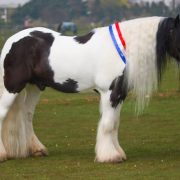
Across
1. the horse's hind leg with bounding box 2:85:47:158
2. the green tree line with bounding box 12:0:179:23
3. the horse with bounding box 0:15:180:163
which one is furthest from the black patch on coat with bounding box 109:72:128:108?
the green tree line with bounding box 12:0:179:23

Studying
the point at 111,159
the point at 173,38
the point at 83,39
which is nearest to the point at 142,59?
the point at 173,38

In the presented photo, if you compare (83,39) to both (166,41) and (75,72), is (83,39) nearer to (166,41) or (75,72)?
(75,72)

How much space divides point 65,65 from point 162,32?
5.08 ft

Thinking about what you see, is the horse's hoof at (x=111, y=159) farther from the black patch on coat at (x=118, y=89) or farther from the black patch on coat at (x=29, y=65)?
the black patch on coat at (x=29, y=65)

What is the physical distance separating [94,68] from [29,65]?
3.61 feet

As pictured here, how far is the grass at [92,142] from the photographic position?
985 cm

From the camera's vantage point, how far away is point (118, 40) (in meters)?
10.6

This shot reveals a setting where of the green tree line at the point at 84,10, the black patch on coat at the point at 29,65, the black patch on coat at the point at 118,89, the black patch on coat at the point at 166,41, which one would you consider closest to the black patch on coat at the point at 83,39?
the black patch on coat at the point at 29,65

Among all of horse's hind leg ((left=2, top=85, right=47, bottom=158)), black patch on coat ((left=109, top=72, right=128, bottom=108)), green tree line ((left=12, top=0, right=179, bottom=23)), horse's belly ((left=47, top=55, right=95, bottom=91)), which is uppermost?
horse's belly ((left=47, top=55, right=95, bottom=91))

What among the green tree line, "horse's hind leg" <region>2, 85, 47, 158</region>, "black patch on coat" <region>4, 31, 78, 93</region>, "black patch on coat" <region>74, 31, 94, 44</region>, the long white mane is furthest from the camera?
the green tree line

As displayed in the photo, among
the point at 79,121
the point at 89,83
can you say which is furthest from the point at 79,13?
the point at 89,83

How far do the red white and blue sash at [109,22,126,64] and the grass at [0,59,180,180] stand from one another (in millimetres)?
817

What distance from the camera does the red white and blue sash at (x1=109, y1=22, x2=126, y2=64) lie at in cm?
1055

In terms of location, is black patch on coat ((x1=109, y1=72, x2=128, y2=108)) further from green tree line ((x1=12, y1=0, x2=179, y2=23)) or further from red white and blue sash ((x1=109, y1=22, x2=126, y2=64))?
green tree line ((x1=12, y1=0, x2=179, y2=23))
